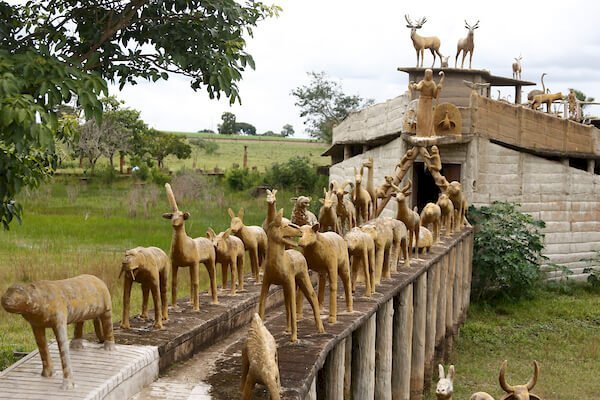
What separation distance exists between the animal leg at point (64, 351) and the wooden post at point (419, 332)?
731 centimetres

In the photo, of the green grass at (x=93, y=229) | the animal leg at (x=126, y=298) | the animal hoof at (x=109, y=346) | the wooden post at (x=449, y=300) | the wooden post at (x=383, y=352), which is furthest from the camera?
the green grass at (x=93, y=229)

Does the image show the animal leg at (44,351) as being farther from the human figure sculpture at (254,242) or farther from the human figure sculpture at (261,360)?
the human figure sculpture at (254,242)

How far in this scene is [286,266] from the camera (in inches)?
304

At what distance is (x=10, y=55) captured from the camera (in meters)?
6.18

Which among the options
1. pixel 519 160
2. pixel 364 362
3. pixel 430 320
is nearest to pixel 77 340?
pixel 364 362

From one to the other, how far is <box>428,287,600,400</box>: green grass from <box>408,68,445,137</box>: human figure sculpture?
421cm

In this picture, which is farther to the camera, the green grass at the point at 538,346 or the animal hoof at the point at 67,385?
the green grass at the point at 538,346

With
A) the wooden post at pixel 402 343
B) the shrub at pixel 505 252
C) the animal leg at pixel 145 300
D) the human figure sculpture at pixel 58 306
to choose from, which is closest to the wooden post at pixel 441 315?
the wooden post at pixel 402 343

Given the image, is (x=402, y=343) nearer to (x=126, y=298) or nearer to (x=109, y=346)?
(x=126, y=298)

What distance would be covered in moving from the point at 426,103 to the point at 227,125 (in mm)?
62645

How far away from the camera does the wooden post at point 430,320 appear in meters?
13.7

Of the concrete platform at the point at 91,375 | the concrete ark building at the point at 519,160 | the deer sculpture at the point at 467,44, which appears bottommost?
the concrete platform at the point at 91,375

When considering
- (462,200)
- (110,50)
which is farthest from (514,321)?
(110,50)

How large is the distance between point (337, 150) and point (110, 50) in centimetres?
1705
